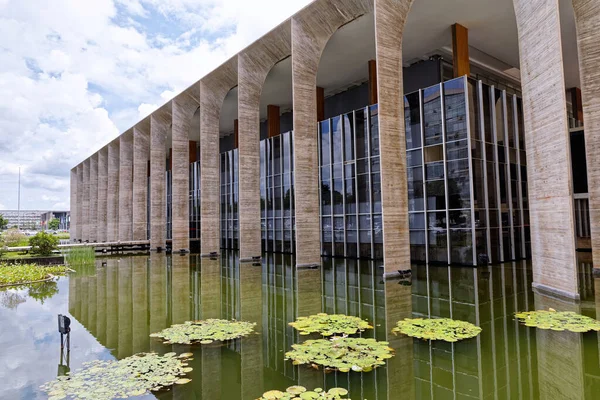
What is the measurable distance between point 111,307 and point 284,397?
21.2ft

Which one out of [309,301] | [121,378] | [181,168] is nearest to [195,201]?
[181,168]

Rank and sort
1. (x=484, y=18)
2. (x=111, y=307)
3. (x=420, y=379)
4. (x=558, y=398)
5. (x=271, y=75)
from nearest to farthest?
(x=558, y=398) → (x=420, y=379) → (x=111, y=307) → (x=484, y=18) → (x=271, y=75)

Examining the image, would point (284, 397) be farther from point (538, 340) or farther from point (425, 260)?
point (425, 260)

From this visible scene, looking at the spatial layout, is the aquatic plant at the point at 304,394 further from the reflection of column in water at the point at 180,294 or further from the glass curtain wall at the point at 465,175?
the glass curtain wall at the point at 465,175

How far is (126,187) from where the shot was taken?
33.3m

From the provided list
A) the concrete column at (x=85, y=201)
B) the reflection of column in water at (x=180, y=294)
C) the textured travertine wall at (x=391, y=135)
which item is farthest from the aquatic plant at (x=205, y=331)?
the concrete column at (x=85, y=201)

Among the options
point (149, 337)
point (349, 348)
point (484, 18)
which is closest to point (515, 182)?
point (484, 18)

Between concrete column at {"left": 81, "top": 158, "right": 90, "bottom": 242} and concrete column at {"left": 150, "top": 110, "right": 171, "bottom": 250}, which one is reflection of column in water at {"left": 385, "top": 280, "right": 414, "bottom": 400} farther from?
concrete column at {"left": 81, "top": 158, "right": 90, "bottom": 242}

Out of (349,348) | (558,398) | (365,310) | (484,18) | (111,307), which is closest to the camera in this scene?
(558,398)

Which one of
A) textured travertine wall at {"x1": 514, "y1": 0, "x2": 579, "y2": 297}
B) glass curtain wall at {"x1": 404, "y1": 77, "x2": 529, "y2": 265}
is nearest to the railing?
glass curtain wall at {"x1": 404, "y1": 77, "x2": 529, "y2": 265}

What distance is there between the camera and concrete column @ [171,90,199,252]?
24.2 meters

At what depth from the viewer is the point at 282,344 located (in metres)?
5.62

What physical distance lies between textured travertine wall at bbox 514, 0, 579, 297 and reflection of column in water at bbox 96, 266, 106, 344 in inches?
364

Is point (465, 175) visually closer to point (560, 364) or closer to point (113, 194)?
point (560, 364)
